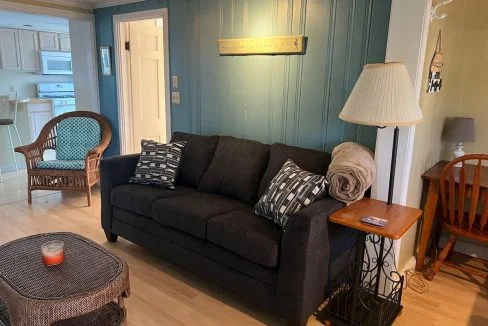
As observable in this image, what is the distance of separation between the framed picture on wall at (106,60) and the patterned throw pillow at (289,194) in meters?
2.91

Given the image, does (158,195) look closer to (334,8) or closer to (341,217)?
(341,217)

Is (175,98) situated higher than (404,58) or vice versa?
(404,58)

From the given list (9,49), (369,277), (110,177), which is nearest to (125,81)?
(110,177)

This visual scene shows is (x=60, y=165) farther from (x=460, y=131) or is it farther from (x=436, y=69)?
(x=460, y=131)

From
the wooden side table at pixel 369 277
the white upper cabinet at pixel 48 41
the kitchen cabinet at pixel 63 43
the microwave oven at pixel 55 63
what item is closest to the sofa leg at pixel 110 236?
the wooden side table at pixel 369 277

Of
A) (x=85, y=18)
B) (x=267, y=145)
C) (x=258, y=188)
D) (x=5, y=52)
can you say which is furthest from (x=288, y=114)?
(x=5, y=52)

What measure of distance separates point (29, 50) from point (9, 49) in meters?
0.35

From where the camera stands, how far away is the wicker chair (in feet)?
12.5

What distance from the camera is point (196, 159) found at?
304 centimetres

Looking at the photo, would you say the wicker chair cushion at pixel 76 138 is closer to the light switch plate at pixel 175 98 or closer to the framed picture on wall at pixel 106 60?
the framed picture on wall at pixel 106 60

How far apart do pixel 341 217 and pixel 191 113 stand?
213 cm

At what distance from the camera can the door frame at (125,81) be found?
12.3 feet

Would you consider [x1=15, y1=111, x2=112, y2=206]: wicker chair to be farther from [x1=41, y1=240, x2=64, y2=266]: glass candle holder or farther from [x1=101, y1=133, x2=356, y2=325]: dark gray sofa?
[x1=41, y1=240, x2=64, y2=266]: glass candle holder

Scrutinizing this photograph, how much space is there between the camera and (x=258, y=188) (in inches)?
103
